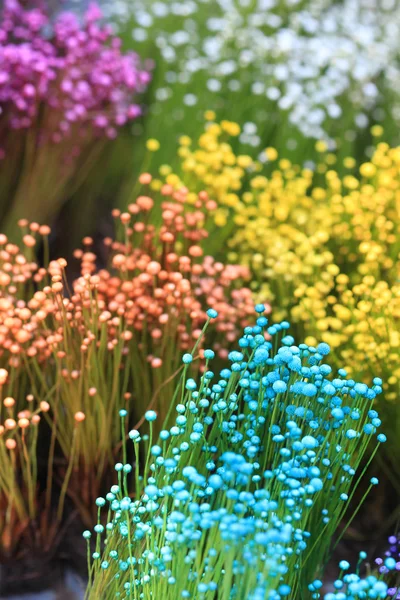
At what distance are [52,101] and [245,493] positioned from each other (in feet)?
5.62

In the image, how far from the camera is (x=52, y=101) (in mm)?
2219

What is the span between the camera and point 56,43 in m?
2.35

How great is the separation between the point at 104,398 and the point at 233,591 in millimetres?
701

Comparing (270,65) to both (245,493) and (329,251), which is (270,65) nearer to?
(329,251)

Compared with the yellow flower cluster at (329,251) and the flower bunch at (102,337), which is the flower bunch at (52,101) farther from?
the flower bunch at (102,337)

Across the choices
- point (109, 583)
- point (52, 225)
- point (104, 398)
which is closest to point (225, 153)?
point (52, 225)

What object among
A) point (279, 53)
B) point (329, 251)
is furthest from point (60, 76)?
point (329, 251)

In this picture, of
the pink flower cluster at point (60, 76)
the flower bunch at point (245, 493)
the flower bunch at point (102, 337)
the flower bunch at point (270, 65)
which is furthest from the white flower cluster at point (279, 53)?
the flower bunch at point (245, 493)

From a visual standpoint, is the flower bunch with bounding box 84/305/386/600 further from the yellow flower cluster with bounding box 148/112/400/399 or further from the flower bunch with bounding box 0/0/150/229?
the flower bunch with bounding box 0/0/150/229

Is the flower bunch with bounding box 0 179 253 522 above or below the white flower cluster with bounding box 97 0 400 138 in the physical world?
below

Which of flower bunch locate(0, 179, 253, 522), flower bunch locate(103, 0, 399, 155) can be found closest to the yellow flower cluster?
flower bunch locate(0, 179, 253, 522)

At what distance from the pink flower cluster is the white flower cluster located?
1.41ft

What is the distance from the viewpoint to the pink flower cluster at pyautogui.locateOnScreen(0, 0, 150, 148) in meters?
2.12

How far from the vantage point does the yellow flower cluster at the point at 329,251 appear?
5.37ft
